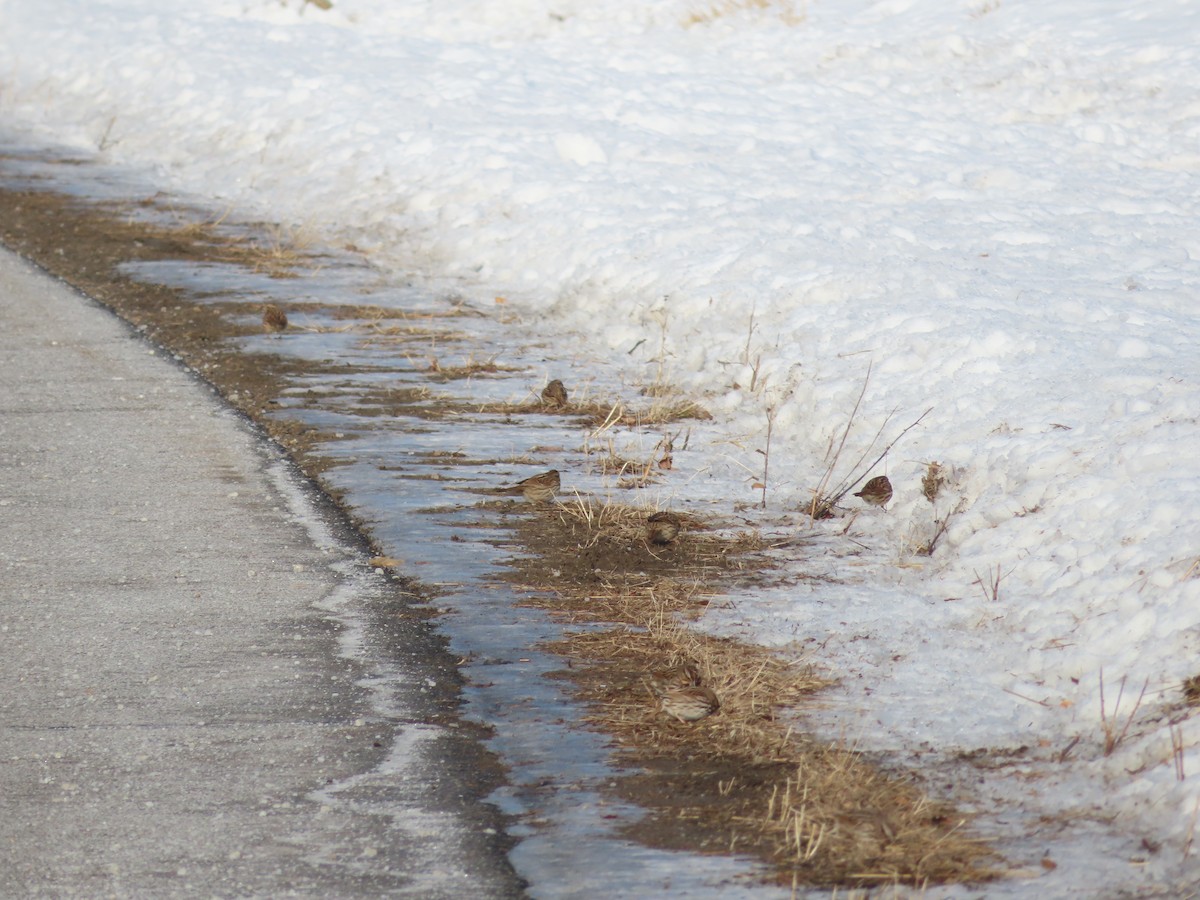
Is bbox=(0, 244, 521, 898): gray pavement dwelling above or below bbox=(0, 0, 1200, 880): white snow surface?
below

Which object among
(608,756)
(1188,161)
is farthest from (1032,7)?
(608,756)

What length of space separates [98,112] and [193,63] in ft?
3.90

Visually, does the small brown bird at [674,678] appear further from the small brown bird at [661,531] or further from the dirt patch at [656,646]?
the small brown bird at [661,531]

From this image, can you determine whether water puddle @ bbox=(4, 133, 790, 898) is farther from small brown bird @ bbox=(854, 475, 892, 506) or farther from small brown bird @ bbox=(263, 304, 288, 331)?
small brown bird @ bbox=(854, 475, 892, 506)

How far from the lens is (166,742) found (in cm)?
402

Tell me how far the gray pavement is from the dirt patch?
0.47m

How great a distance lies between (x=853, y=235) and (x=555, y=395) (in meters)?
2.99

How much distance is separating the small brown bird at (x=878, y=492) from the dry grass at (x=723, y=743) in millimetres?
633

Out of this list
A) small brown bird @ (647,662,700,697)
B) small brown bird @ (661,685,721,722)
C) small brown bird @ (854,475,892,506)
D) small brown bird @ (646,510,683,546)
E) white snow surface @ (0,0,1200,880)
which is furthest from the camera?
small brown bird @ (854,475,892,506)

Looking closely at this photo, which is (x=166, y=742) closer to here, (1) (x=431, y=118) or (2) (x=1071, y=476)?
(2) (x=1071, y=476)

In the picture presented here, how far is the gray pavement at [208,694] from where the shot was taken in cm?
347

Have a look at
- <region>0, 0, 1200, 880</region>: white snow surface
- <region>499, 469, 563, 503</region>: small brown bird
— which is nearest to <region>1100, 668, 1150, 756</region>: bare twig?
<region>0, 0, 1200, 880</region>: white snow surface

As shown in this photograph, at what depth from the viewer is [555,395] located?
761 cm

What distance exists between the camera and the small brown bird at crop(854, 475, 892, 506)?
6.00 metres
